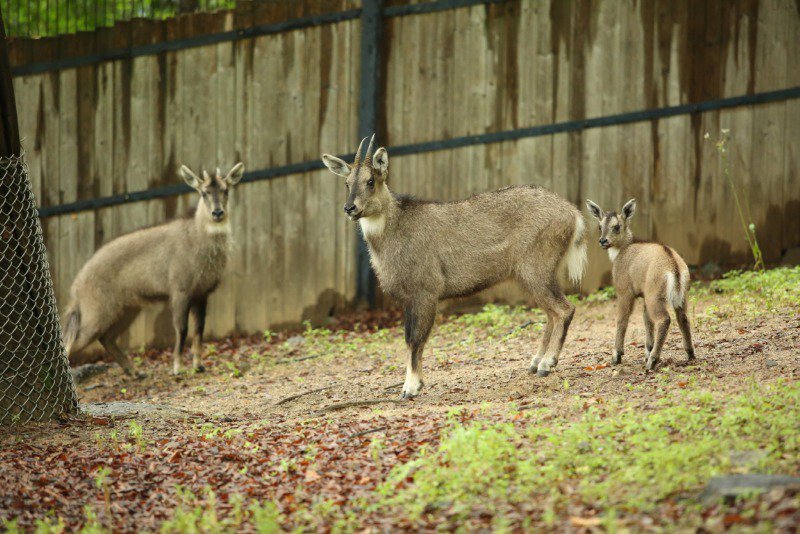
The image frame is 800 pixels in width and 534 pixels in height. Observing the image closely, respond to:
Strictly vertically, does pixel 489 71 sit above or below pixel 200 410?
above

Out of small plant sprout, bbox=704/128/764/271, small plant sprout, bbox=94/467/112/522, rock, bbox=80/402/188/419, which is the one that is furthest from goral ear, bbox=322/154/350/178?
small plant sprout, bbox=704/128/764/271

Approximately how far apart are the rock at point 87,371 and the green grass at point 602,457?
6.86 m

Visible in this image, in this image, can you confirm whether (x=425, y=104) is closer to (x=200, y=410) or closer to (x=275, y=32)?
(x=275, y=32)

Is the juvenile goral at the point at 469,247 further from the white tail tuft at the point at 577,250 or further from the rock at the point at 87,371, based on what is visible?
the rock at the point at 87,371

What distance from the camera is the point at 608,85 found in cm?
1164

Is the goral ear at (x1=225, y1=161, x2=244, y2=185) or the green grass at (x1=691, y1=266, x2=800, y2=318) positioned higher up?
the goral ear at (x1=225, y1=161, x2=244, y2=185)

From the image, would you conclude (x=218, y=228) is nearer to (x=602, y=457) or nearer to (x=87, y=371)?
(x=87, y=371)

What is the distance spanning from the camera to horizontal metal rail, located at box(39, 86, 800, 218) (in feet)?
37.0

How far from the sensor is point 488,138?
1201cm

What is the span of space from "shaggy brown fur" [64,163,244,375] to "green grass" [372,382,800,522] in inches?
240

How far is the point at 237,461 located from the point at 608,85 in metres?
7.08

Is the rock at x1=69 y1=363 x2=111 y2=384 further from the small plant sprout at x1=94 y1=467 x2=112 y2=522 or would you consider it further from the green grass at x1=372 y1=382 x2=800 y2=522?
the green grass at x1=372 y1=382 x2=800 y2=522

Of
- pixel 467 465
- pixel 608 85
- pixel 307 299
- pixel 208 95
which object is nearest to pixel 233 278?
pixel 307 299

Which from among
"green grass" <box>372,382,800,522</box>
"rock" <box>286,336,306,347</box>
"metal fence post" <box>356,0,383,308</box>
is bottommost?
"rock" <box>286,336,306,347</box>
